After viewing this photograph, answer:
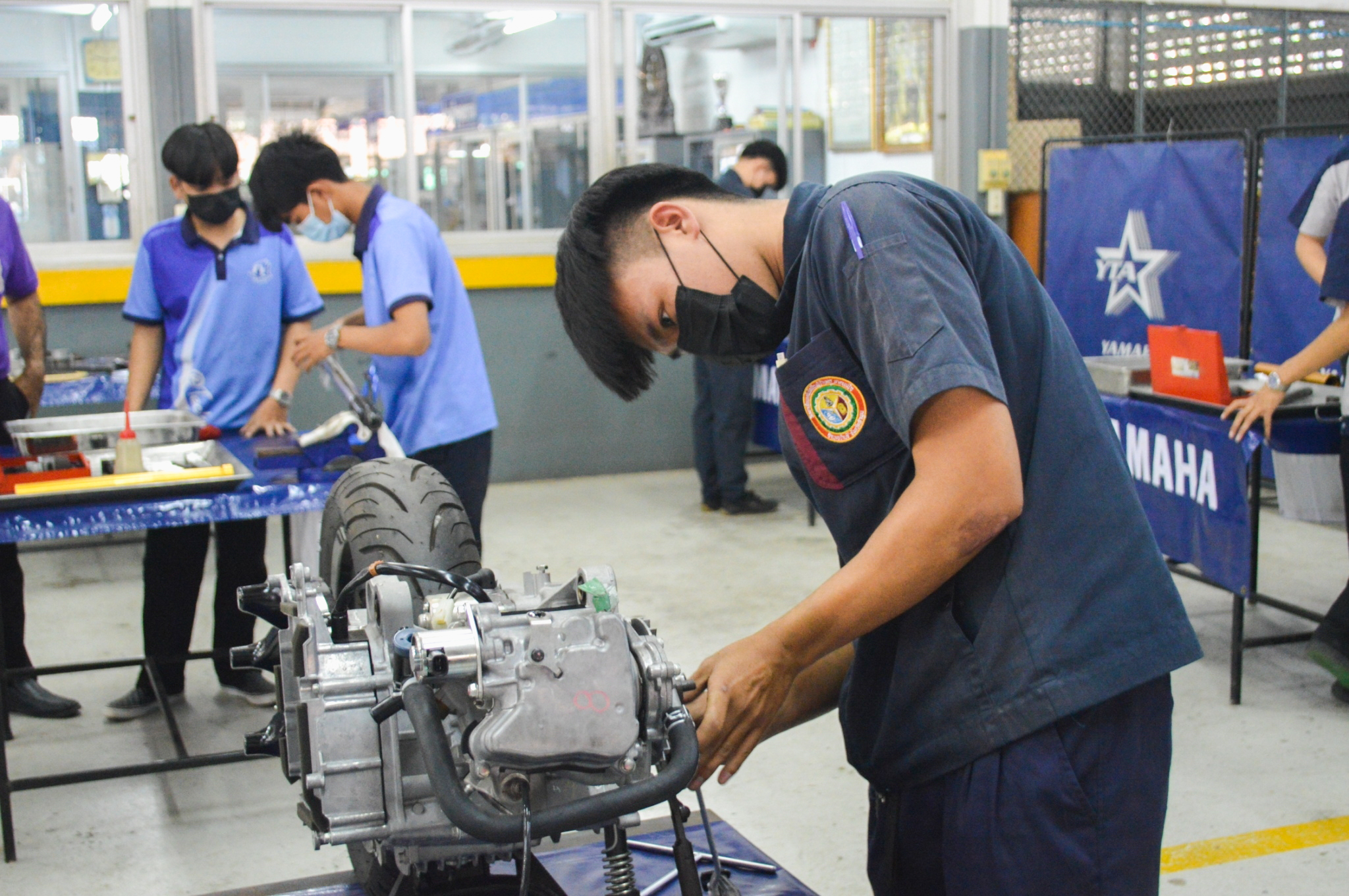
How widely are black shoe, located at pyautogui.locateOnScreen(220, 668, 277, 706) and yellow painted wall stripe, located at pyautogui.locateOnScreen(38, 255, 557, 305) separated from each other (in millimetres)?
2292

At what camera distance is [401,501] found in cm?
192

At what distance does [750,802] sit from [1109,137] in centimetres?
417

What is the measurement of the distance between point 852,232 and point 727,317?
7.9 inches

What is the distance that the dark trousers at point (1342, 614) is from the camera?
3344 mm

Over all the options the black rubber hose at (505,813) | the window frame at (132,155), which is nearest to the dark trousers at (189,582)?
the black rubber hose at (505,813)

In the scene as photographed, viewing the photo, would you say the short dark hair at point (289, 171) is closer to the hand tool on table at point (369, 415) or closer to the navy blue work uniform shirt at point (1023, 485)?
the hand tool on table at point (369, 415)

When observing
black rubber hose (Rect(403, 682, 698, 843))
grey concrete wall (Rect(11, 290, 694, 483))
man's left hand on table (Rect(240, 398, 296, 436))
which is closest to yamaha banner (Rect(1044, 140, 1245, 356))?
grey concrete wall (Rect(11, 290, 694, 483))

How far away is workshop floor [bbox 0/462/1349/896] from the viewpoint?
267 cm

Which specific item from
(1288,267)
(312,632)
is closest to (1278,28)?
(1288,267)

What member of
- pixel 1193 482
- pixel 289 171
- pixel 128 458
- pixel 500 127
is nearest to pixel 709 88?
pixel 500 127

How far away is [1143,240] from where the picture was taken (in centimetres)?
566

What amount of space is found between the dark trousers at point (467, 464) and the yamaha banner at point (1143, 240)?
3432 mm

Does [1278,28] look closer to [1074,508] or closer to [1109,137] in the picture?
[1109,137]

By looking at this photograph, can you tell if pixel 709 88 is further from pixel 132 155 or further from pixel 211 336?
pixel 211 336
